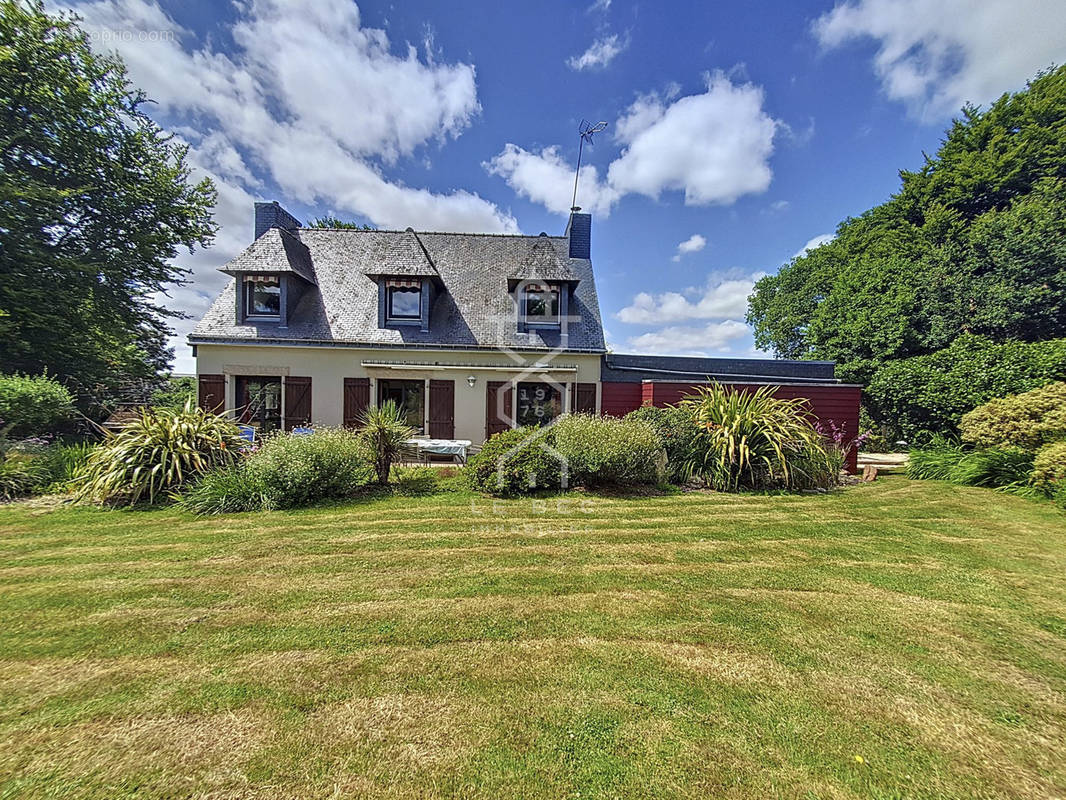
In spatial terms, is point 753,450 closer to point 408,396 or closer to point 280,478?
point 280,478

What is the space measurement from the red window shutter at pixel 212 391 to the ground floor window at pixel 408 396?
15.2 feet

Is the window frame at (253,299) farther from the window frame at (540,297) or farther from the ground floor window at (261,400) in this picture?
the window frame at (540,297)

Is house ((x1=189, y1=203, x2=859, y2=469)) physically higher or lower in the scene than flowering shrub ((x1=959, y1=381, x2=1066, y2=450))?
higher

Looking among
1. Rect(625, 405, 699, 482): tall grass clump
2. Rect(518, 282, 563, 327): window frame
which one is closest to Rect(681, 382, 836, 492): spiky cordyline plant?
Rect(625, 405, 699, 482): tall grass clump

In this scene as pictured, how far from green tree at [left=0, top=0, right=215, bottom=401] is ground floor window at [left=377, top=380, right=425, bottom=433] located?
10.3m

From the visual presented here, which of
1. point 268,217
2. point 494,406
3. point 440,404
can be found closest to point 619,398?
point 494,406

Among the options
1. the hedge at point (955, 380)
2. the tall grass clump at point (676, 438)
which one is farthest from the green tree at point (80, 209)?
the hedge at point (955, 380)

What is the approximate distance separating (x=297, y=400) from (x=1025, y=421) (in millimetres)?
17825

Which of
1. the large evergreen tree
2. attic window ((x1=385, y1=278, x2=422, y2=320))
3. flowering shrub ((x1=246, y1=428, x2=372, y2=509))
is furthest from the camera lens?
the large evergreen tree

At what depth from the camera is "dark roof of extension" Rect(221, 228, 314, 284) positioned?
11.8m

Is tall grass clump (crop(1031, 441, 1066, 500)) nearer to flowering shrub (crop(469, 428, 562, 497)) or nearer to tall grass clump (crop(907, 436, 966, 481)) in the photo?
tall grass clump (crop(907, 436, 966, 481))

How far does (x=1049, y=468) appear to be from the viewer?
698 cm

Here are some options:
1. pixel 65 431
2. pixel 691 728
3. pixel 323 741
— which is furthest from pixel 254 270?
pixel 691 728

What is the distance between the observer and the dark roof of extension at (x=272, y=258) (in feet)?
38.6
